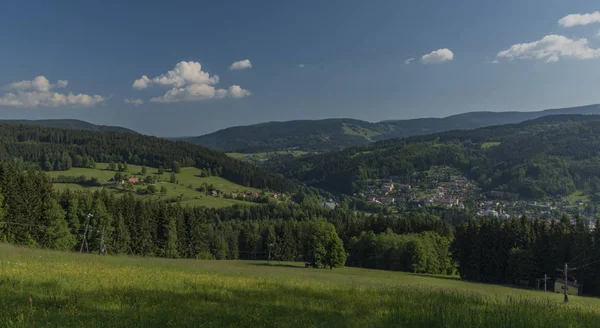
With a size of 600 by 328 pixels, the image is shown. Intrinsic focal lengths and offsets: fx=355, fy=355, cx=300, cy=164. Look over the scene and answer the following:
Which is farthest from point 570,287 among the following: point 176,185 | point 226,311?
point 176,185

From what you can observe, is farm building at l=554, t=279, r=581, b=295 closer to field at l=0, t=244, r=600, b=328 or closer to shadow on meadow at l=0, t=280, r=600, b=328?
field at l=0, t=244, r=600, b=328

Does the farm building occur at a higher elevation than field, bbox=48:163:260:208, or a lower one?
lower

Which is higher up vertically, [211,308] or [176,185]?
[211,308]

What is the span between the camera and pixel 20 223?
5509 cm

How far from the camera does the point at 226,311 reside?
29.7ft

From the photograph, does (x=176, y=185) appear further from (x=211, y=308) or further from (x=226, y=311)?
(x=226, y=311)

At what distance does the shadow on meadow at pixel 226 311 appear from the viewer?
7703 mm

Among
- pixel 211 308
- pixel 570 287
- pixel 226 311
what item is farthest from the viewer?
pixel 570 287

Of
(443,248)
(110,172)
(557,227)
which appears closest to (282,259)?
(443,248)

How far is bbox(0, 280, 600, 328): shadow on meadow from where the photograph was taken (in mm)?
7703

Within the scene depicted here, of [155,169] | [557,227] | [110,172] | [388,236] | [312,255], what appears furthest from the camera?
[155,169]

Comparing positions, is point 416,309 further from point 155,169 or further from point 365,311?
point 155,169

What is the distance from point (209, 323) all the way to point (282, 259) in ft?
318

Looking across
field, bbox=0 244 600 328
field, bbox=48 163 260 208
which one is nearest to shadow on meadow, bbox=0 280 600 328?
field, bbox=0 244 600 328
